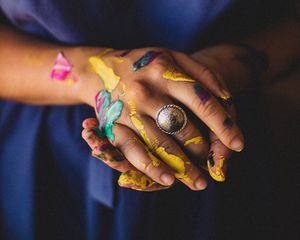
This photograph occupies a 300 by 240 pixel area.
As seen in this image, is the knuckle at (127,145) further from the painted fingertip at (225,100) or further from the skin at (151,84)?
the painted fingertip at (225,100)

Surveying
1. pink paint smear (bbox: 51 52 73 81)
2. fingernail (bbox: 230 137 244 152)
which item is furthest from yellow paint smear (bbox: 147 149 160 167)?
pink paint smear (bbox: 51 52 73 81)

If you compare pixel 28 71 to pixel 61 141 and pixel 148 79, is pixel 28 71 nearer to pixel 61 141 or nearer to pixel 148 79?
pixel 61 141

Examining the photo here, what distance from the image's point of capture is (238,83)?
0.68 m

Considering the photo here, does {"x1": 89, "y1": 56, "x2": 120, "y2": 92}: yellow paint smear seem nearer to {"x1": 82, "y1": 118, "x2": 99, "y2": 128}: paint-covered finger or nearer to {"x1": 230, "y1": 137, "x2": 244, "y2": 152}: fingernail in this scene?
{"x1": 82, "y1": 118, "x2": 99, "y2": 128}: paint-covered finger

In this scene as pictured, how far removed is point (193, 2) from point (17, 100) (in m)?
0.37

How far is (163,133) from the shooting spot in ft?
1.63

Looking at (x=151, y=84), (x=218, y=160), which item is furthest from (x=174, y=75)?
(x=218, y=160)

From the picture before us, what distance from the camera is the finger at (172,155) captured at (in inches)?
19.2

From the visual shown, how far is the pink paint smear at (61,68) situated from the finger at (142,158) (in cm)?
20

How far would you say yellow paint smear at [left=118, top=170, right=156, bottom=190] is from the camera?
0.48 meters

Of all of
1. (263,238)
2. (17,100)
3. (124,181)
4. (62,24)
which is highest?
(62,24)

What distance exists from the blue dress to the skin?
40mm

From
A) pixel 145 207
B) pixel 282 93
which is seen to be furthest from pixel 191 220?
pixel 282 93

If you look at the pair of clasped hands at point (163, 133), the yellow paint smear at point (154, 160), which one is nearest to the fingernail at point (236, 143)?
the pair of clasped hands at point (163, 133)
